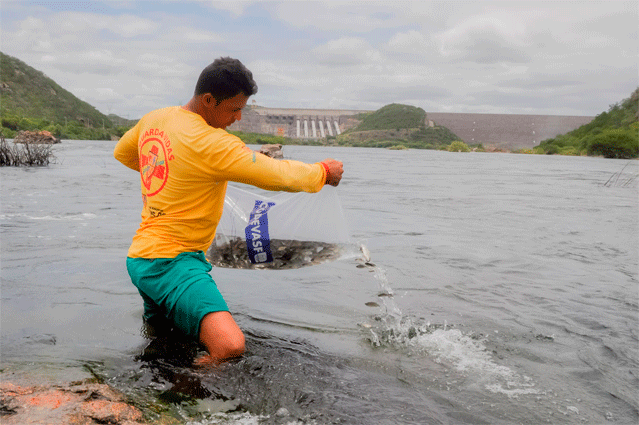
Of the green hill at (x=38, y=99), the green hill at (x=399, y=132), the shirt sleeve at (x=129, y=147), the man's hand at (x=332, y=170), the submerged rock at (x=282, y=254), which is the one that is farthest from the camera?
the green hill at (x=399, y=132)

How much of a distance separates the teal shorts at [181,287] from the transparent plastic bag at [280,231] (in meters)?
0.73

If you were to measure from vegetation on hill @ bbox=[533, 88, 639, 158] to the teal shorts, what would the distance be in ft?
165

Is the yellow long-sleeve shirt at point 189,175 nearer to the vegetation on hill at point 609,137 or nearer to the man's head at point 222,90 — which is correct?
the man's head at point 222,90

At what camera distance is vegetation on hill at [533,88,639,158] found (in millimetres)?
45219

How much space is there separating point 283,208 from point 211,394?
4.91ft

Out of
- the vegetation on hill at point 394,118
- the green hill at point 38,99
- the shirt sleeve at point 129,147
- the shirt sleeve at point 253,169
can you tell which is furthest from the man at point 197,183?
the vegetation on hill at point 394,118

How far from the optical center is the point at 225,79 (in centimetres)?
280

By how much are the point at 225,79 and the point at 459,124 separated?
121361 mm

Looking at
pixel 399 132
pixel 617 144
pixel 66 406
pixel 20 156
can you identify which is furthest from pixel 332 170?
pixel 399 132

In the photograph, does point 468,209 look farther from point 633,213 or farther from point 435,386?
point 435,386

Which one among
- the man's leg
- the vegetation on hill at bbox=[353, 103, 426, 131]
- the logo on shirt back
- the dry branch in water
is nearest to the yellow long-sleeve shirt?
the logo on shirt back

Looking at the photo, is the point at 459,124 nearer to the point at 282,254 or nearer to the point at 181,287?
the point at 282,254

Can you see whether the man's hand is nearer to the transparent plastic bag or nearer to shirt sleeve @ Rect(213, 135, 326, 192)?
shirt sleeve @ Rect(213, 135, 326, 192)

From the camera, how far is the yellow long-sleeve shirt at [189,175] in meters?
2.70
